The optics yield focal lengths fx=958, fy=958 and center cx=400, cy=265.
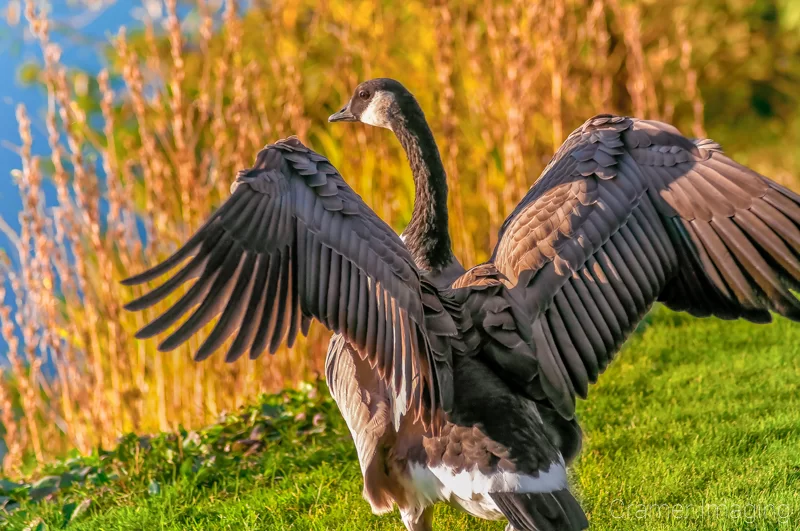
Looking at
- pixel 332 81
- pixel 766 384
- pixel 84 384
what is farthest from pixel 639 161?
pixel 332 81

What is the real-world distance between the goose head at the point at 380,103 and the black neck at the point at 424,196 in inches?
0.9

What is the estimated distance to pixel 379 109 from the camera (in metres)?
4.54

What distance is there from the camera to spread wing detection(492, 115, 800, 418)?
11.5 feet

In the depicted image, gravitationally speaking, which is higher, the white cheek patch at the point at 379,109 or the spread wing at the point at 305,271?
the white cheek patch at the point at 379,109

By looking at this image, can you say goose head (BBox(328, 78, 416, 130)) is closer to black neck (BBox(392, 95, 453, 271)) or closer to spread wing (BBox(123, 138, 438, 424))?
black neck (BBox(392, 95, 453, 271))

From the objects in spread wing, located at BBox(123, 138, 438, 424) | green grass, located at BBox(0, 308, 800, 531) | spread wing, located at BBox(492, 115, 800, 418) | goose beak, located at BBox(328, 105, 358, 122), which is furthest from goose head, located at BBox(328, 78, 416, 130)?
green grass, located at BBox(0, 308, 800, 531)

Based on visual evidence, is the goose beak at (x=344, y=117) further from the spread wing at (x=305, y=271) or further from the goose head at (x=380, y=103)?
the spread wing at (x=305, y=271)

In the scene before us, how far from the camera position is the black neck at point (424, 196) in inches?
163

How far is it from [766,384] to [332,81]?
5.59m

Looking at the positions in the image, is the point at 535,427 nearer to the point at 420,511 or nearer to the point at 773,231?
the point at 420,511

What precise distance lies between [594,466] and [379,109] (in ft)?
6.68

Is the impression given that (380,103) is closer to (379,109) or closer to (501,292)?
(379,109)

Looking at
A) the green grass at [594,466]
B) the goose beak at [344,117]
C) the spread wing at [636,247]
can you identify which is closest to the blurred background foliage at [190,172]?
the green grass at [594,466]

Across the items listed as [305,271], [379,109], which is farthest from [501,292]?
[379,109]
